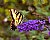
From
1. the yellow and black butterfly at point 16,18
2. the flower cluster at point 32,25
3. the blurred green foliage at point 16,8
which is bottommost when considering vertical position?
the blurred green foliage at point 16,8

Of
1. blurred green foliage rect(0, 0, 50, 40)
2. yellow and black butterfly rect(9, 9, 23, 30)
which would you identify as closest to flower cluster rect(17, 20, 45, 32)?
yellow and black butterfly rect(9, 9, 23, 30)

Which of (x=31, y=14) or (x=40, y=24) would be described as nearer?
(x=40, y=24)

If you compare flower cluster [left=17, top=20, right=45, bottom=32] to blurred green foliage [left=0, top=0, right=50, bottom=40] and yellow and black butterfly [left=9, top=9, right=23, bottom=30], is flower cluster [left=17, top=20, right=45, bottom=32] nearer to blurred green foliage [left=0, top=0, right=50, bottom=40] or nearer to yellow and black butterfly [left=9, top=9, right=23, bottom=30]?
yellow and black butterfly [left=9, top=9, right=23, bottom=30]

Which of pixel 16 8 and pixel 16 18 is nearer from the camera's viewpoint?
pixel 16 18

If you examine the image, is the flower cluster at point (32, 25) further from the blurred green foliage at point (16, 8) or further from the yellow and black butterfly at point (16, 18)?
the blurred green foliage at point (16, 8)

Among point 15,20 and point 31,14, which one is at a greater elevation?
point 15,20

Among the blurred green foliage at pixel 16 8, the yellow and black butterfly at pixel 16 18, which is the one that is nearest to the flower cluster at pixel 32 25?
the yellow and black butterfly at pixel 16 18

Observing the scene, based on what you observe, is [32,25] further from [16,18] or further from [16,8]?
[16,8]

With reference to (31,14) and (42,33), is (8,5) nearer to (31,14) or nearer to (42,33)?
(31,14)

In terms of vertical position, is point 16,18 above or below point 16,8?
above

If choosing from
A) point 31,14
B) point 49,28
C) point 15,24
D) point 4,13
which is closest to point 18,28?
point 15,24

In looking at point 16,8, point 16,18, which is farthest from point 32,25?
point 16,8
